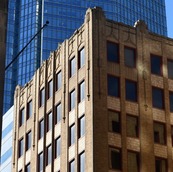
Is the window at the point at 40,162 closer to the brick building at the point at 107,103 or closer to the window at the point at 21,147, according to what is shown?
the brick building at the point at 107,103

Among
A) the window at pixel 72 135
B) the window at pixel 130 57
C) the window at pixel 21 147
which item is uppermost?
the window at pixel 130 57

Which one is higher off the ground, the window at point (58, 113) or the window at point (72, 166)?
the window at point (58, 113)

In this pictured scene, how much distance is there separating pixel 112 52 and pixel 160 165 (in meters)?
11.7

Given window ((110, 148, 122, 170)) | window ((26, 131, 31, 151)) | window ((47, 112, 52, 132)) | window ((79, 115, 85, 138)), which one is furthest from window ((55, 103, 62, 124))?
window ((110, 148, 122, 170))

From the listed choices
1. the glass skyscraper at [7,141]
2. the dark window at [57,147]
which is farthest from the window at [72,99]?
the glass skyscraper at [7,141]

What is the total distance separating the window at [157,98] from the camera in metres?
63.3

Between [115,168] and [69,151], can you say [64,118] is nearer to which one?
[69,151]

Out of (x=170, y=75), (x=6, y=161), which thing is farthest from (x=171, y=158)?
(x=6, y=161)

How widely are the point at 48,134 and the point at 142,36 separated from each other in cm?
1399

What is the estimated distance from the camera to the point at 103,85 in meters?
60.6

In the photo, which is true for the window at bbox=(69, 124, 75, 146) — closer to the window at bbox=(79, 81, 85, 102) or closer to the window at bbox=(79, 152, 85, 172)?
the window at bbox=(79, 152, 85, 172)

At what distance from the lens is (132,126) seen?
6088 centimetres

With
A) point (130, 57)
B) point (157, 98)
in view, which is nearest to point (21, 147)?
point (130, 57)

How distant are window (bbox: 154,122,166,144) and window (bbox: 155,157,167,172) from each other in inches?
70.6
